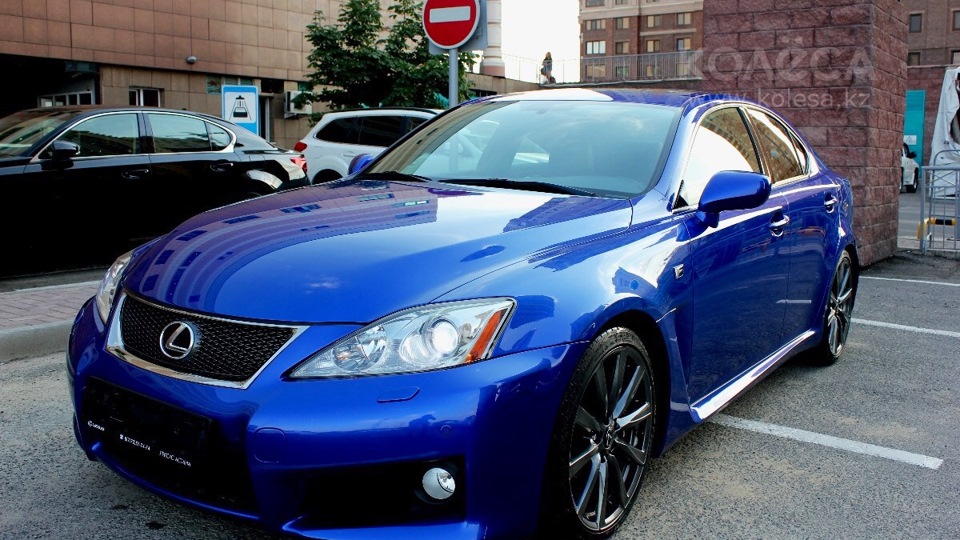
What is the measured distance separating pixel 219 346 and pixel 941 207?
10362 millimetres

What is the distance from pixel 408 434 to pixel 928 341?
4903mm

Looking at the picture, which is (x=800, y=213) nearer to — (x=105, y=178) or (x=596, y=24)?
(x=105, y=178)

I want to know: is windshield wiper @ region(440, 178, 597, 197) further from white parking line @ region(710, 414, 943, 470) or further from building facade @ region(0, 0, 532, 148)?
building facade @ region(0, 0, 532, 148)

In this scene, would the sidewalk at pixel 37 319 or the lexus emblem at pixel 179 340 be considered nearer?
the lexus emblem at pixel 179 340

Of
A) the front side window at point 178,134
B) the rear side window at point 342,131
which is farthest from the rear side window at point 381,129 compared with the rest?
the front side window at point 178,134

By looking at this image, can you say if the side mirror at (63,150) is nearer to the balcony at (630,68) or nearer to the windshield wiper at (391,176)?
the windshield wiper at (391,176)

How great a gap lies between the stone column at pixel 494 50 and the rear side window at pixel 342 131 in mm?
→ 22857

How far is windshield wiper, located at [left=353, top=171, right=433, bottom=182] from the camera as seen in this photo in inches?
153

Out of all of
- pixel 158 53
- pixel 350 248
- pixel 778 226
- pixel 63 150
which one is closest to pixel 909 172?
pixel 158 53

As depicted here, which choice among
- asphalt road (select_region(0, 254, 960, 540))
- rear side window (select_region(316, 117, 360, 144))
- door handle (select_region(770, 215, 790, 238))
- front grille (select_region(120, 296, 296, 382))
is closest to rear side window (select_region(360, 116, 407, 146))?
rear side window (select_region(316, 117, 360, 144))

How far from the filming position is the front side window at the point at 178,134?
28.7 ft

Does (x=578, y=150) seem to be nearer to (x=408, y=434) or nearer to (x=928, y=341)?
(x=408, y=434)

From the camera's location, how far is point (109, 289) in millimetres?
3139

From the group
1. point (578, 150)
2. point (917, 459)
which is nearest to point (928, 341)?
point (917, 459)
